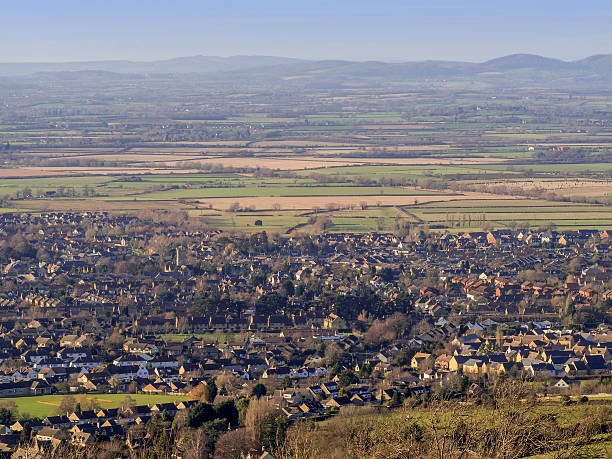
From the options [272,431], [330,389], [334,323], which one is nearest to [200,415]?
[272,431]

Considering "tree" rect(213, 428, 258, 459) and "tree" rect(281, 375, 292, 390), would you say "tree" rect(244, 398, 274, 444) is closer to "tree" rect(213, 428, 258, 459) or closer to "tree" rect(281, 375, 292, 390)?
"tree" rect(213, 428, 258, 459)

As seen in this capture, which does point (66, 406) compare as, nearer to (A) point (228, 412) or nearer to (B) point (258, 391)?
(A) point (228, 412)

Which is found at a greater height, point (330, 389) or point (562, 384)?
point (562, 384)

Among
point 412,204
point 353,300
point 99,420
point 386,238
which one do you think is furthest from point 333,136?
point 99,420

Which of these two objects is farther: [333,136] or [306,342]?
[333,136]

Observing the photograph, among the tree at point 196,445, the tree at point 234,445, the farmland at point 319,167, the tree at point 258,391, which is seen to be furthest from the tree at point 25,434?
the farmland at point 319,167

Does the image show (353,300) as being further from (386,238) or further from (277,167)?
(277,167)

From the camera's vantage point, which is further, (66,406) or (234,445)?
(66,406)
